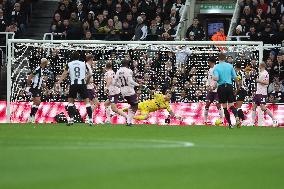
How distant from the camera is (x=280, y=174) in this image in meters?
8.84

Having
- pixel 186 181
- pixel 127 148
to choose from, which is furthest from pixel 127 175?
pixel 127 148

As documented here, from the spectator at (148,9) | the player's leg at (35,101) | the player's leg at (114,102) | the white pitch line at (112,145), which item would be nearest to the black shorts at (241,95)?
the player's leg at (114,102)

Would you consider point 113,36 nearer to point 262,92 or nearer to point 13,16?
point 13,16

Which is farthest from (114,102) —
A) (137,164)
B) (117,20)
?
(137,164)

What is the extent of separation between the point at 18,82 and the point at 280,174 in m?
18.6

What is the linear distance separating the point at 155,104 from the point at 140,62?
2.65 m

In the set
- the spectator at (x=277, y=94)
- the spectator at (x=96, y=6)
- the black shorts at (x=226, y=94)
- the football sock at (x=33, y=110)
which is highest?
the spectator at (x=96, y=6)

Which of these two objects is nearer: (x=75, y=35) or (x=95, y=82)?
(x=95, y=82)

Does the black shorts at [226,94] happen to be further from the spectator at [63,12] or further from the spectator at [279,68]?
the spectator at [63,12]

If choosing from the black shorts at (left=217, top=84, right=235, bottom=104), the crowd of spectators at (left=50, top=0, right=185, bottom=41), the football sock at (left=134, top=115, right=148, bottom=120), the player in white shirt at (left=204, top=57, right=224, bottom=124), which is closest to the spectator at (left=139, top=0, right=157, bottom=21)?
the crowd of spectators at (left=50, top=0, right=185, bottom=41)

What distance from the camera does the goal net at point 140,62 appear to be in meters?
25.8

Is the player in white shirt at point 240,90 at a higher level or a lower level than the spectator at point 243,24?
lower

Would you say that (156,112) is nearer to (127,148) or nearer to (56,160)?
(127,148)

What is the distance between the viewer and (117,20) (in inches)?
1169
